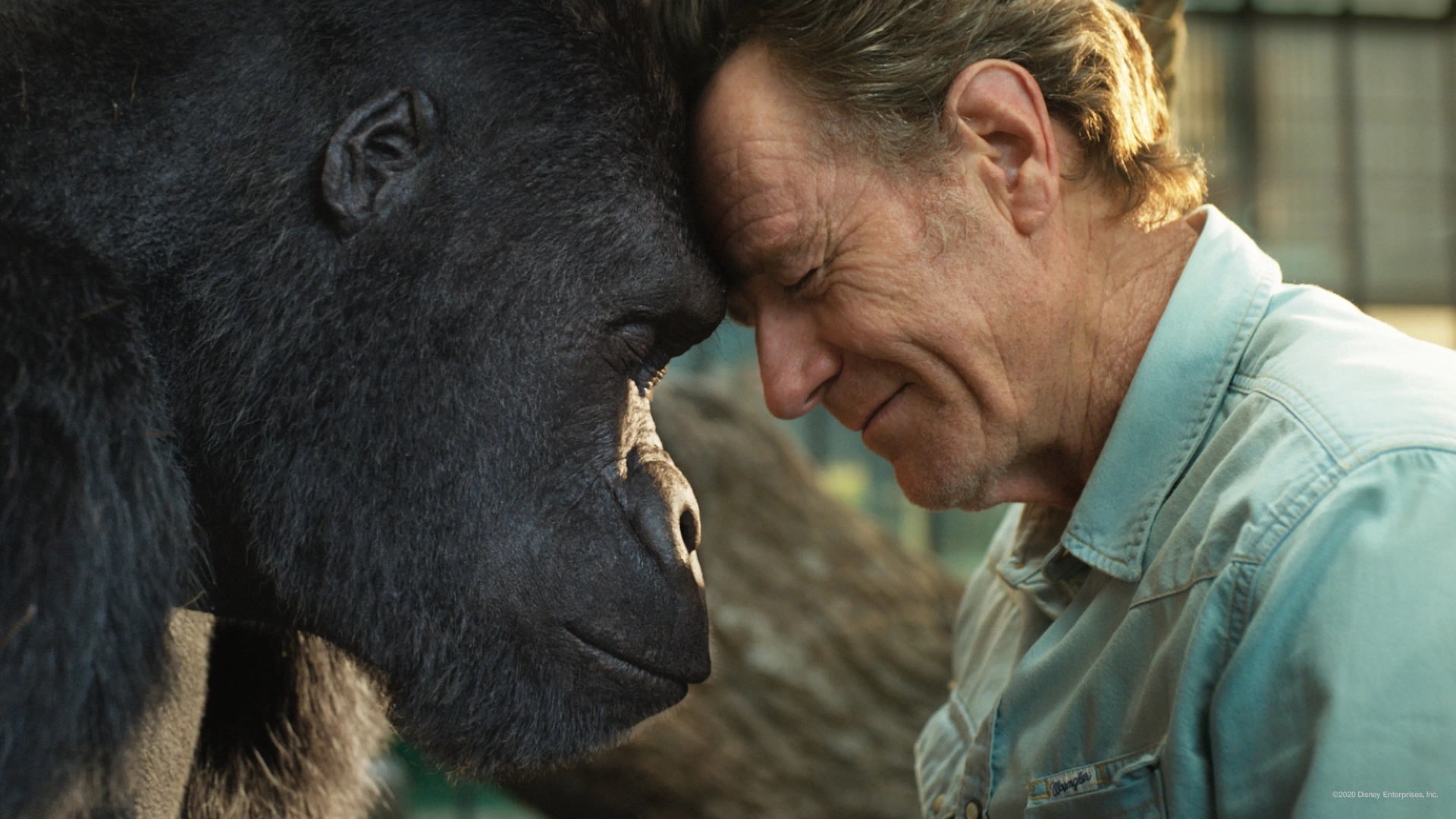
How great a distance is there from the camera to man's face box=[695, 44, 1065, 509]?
1.67 meters

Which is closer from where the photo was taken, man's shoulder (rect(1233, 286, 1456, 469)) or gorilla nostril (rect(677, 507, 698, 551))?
man's shoulder (rect(1233, 286, 1456, 469))

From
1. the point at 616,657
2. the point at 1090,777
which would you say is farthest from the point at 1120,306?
the point at 616,657

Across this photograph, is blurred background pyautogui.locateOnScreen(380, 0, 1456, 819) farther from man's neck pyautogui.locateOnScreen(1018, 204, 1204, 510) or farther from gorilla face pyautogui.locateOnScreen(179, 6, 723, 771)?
gorilla face pyautogui.locateOnScreen(179, 6, 723, 771)

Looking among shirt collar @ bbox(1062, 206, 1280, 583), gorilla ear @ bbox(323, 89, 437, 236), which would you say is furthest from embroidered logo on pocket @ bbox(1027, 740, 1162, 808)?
gorilla ear @ bbox(323, 89, 437, 236)

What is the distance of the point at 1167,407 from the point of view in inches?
61.5

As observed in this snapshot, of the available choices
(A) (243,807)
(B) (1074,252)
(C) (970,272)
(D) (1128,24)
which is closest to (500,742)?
(A) (243,807)

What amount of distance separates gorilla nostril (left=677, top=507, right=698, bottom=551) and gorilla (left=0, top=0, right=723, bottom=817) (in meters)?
0.02

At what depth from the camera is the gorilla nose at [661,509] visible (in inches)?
66.2

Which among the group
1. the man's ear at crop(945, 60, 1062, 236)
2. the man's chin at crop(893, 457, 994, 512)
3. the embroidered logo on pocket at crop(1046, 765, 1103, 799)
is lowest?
the embroidered logo on pocket at crop(1046, 765, 1103, 799)

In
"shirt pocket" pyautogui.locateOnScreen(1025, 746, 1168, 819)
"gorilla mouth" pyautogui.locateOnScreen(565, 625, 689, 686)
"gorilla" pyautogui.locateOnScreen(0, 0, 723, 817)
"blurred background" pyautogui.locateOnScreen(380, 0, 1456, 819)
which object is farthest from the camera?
"blurred background" pyautogui.locateOnScreen(380, 0, 1456, 819)

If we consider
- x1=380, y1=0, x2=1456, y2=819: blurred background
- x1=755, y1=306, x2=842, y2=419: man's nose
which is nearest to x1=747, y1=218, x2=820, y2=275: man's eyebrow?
x1=755, y1=306, x2=842, y2=419: man's nose

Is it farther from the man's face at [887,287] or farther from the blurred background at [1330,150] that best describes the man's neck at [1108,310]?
the blurred background at [1330,150]

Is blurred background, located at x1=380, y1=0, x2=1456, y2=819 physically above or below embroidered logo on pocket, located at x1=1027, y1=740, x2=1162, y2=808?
below

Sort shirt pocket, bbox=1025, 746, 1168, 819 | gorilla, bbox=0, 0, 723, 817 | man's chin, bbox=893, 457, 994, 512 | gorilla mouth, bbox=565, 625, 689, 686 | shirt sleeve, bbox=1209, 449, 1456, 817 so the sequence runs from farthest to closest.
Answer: man's chin, bbox=893, 457, 994, 512 < gorilla mouth, bbox=565, 625, 689, 686 < gorilla, bbox=0, 0, 723, 817 < shirt pocket, bbox=1025, 746, 1168, 819 < shirt sleeve, bbox=1209, 449, 1456, 817
